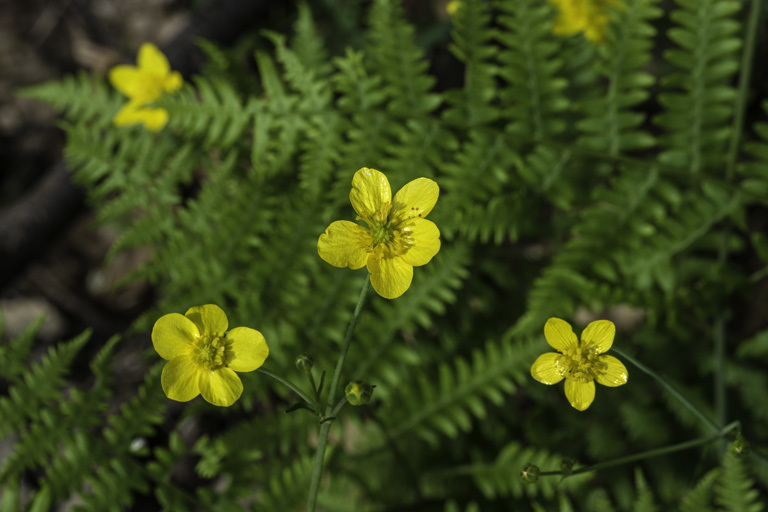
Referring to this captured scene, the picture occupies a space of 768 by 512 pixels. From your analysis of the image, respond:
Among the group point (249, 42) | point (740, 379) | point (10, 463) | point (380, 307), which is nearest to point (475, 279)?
point (380, 307)

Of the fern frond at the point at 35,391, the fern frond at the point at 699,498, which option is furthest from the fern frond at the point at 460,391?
the fern frond at the point at 35,391

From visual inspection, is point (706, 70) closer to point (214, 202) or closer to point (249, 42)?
point (214, 202)

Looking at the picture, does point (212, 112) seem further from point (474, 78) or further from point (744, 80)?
point (744, 80)

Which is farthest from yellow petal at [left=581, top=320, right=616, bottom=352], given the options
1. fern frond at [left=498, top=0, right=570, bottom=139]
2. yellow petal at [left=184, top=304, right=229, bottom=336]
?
fern frond at [left=498, top=0, right=570, bottom=139]

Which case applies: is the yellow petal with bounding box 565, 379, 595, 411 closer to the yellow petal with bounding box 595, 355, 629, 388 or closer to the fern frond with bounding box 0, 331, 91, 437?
the yellow petal with bounding box 595, 355, 629, 388

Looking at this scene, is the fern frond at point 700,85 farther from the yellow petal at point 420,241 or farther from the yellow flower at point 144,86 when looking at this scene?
the yellow flower at point 144,86
